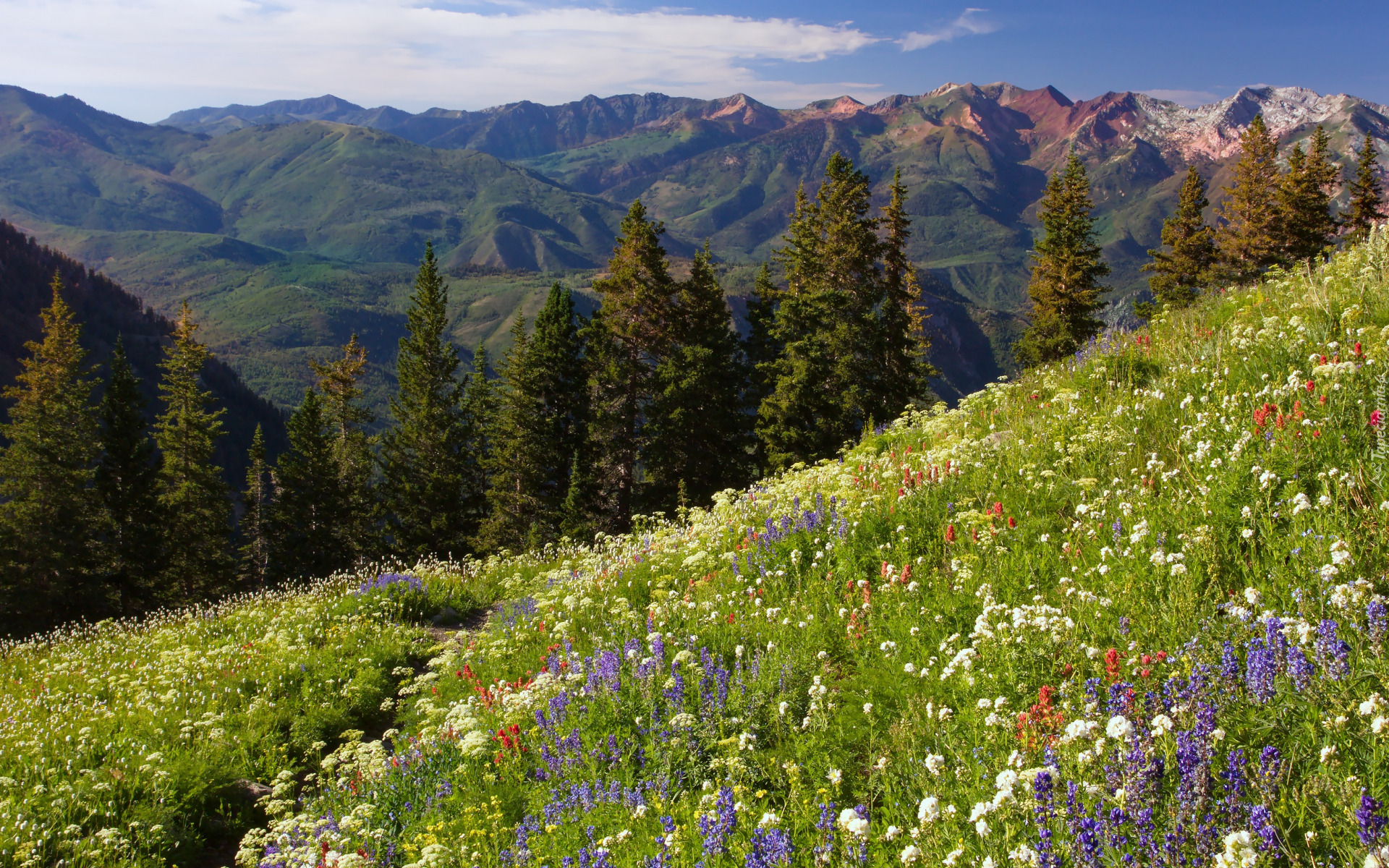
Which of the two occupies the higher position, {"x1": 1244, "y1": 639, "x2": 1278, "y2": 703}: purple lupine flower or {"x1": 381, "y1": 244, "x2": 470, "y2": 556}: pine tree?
{"x1": 1244, "y1": 639, "x2": 1278, "y2": 703}: purple lupine flower

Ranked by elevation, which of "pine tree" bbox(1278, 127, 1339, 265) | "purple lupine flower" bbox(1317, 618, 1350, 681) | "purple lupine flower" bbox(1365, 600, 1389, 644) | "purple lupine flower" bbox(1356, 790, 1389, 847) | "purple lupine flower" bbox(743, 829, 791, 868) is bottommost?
"purple lupine flower" bbox(743, 829, 791, 868)

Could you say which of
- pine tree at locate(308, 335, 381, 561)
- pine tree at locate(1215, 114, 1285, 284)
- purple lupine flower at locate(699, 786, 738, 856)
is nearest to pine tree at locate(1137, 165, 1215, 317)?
pine tree at locate(1215, 114, 1285, 284)

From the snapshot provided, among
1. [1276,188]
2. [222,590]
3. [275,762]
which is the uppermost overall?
[1276,188]

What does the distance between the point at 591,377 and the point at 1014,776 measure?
2968cm

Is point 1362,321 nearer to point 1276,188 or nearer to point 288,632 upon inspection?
point 288,632

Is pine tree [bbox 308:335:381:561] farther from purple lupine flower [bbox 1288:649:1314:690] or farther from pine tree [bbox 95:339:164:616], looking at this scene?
purple lupine flower [bbox 1288:649:1314:690]

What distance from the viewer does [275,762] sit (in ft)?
25.9

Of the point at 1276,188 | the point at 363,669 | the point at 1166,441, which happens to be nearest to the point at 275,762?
the point at 363,669

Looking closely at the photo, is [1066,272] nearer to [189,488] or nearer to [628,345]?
[628,345]

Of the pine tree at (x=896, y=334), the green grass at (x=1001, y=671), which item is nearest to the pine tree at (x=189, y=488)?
the pine tree at (x=896, y=334)

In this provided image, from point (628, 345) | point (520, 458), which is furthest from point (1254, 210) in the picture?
point (520, 458)

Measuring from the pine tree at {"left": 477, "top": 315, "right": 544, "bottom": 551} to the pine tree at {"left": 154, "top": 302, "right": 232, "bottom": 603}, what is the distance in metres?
19.5

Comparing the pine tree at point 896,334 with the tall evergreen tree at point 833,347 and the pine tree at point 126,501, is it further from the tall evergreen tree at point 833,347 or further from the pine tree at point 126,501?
the pine tree at point 126,501

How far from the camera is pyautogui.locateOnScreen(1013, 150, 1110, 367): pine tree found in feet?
137
